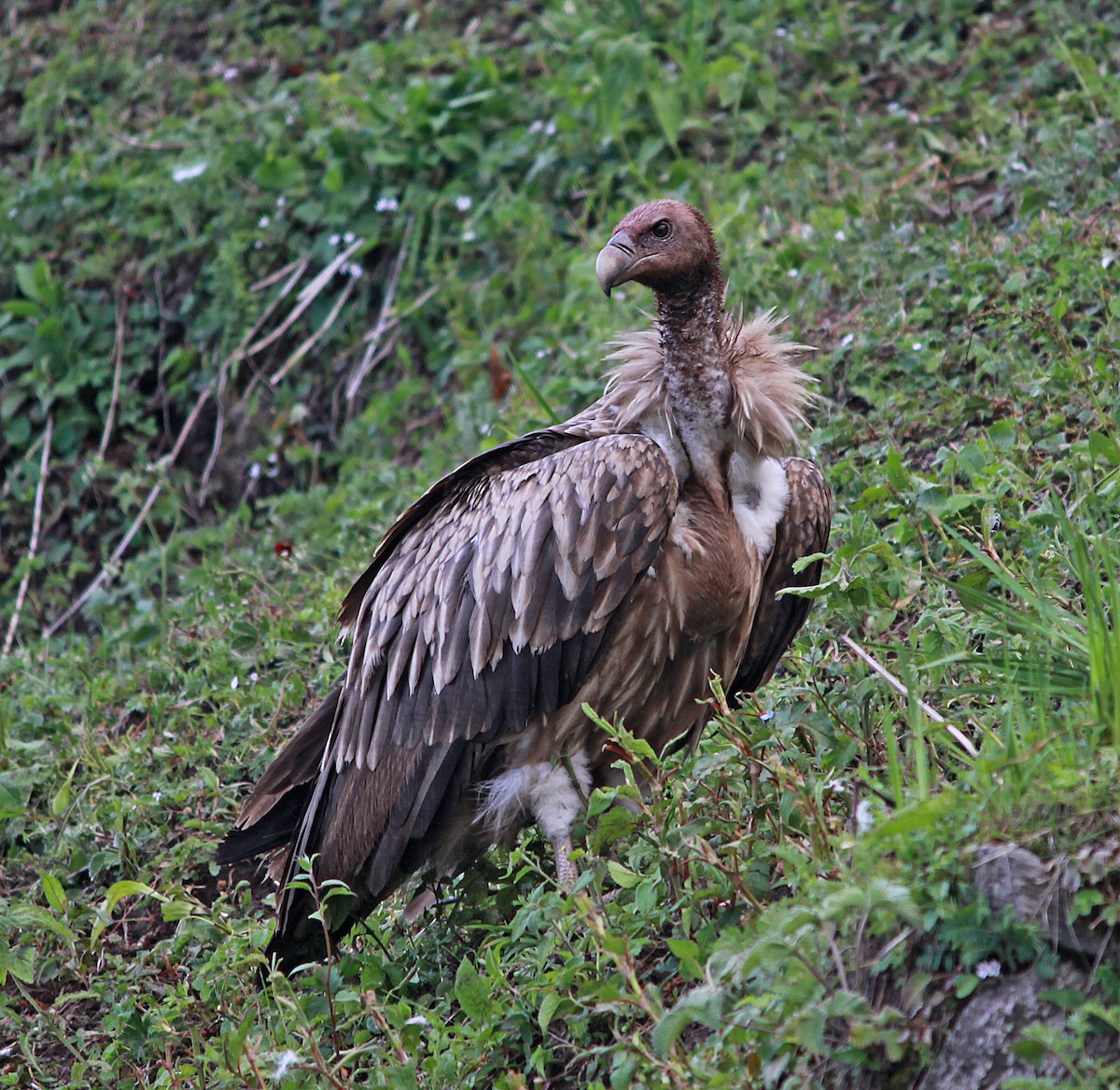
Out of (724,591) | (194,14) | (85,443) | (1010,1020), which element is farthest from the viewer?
(194,14)

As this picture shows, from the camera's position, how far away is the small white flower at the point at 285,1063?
3277 millimetres

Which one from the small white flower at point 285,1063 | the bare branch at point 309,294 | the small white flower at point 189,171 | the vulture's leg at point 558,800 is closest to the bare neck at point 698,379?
the vulture's leg at point 558,800

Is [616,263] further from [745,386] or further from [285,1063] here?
[285,1063]

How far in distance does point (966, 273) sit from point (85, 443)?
15.9ft

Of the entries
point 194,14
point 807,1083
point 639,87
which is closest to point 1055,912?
point 807,1083

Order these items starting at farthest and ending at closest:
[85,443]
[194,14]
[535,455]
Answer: [194,14], [85,443], [535,455]

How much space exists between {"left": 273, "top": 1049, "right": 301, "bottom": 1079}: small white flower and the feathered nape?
1887mm

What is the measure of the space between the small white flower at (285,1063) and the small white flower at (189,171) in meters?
6.09

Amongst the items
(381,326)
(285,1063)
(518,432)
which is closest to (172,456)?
(381,326)

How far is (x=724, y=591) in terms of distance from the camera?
4.07 meters

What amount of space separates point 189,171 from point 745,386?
16.9ft

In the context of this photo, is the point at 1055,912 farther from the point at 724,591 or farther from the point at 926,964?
the point at 724,591

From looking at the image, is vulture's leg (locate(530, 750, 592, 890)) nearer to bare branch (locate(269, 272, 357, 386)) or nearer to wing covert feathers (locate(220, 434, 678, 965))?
wing covert feathers (locate(220, 434, 678, 965))

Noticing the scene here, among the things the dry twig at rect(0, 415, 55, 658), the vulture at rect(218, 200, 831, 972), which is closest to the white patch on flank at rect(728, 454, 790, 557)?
the vulture at rect(218, 200, 831, 972)
